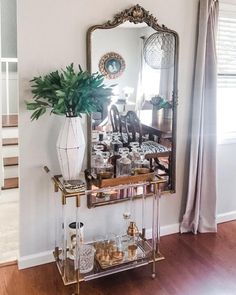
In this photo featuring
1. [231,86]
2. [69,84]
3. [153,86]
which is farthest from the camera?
[231,86]

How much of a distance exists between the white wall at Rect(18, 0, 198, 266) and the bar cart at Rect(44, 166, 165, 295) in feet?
0.38

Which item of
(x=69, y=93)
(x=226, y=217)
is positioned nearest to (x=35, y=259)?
(x=69, y=93)

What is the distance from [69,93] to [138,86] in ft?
2.58

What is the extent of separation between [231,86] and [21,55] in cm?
199

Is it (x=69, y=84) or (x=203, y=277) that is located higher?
(x=69, y=84)

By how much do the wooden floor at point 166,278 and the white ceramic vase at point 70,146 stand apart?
0.82 m

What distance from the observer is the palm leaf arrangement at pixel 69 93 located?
7.06 ft

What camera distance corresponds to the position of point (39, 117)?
247 cm

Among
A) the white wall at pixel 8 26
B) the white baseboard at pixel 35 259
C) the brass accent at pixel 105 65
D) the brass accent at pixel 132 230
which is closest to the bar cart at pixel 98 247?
the brass accent at pixel 132 230

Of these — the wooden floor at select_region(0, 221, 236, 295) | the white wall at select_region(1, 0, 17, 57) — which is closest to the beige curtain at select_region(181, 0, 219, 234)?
the wooden floor at select_region(0, 221, 236, 295)

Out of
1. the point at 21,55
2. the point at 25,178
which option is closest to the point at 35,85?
the point at 21,55

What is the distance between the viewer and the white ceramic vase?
228 centimetres

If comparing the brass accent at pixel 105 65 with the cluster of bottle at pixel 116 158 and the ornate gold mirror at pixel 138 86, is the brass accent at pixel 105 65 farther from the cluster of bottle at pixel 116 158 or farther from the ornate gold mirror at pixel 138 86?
the cluster of bottle at pixel 116 158

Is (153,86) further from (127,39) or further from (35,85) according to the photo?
(35,85)
